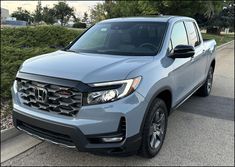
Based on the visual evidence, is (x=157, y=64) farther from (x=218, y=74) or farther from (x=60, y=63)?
(x=218, y=74)

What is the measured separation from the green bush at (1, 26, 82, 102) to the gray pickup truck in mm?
2876

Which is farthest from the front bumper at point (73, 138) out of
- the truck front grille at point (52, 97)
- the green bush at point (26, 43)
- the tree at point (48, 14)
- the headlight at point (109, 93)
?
the tree at point (48, 14)

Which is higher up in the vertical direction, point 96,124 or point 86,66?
point 86,66

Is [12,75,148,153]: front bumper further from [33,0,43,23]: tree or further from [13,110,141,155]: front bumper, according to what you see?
[33,0,43,23]: tree

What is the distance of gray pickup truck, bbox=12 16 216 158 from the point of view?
293 centimetres

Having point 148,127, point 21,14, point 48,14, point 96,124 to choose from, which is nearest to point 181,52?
point 148,127

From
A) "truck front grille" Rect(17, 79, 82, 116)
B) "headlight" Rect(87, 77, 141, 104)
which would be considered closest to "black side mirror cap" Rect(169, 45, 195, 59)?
"headlight" Rect(87, 77, 141, 104)

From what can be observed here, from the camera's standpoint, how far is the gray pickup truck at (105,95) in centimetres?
293

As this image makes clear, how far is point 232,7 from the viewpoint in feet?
142

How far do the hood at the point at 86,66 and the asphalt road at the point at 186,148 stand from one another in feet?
3.66

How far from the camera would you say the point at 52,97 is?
10.0 feet

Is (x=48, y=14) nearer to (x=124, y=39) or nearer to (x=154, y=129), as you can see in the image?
(x=124, y=39)

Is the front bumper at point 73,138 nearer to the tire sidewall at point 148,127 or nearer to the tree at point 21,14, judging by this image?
the tire sidewall at point 148,127

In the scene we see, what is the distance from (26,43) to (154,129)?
7.48 meters
